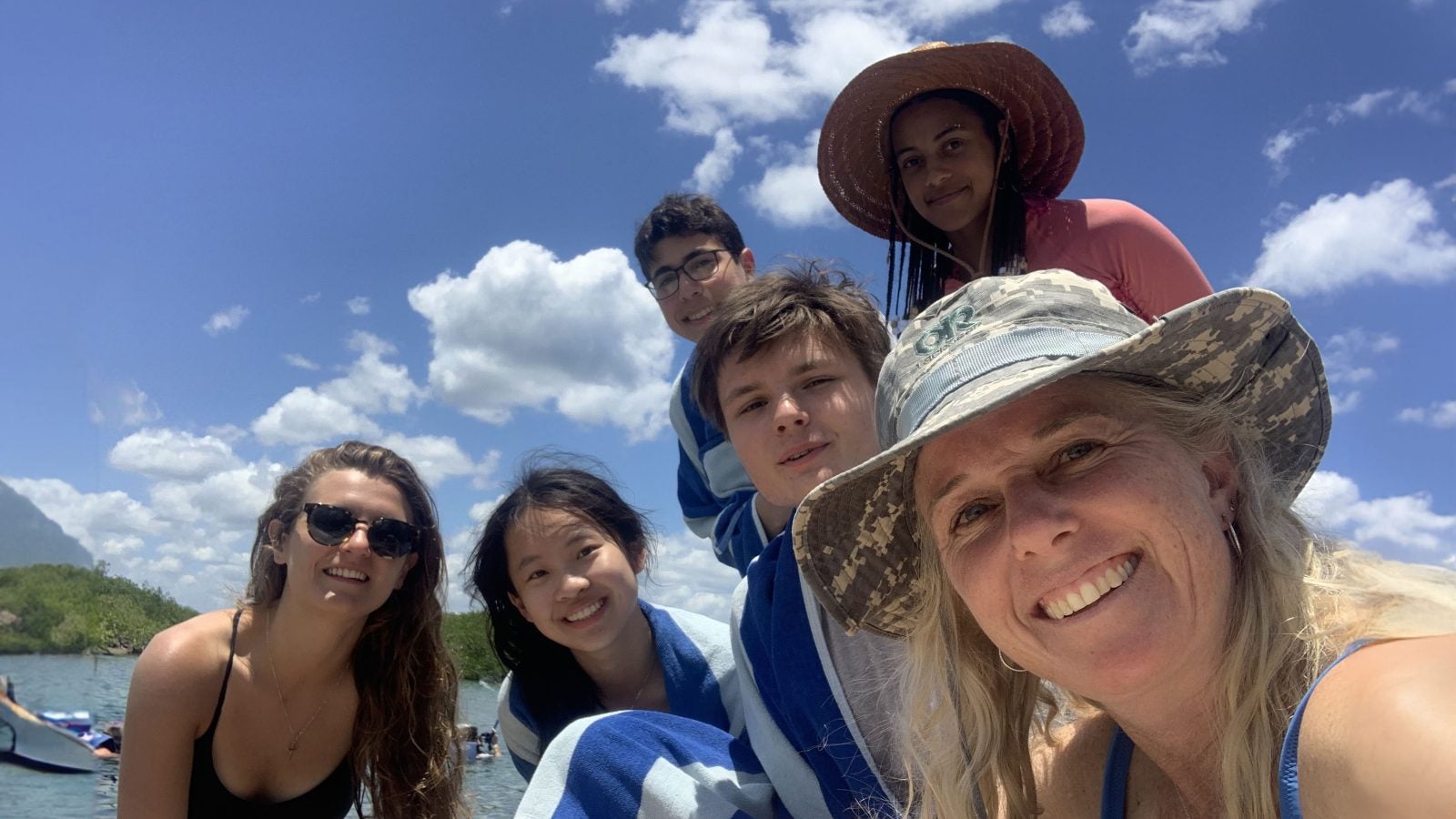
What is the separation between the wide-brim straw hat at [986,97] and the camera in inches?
127

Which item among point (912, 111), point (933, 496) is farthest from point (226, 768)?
point (912, 111)

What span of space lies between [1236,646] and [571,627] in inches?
99.2

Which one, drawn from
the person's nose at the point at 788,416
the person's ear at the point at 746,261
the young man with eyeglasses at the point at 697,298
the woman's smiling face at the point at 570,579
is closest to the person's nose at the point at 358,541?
the woman's smiling face at the point at 570,579

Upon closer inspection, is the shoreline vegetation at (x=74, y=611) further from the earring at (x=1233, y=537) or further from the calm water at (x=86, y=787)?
the earring at (x=1233, y=537)

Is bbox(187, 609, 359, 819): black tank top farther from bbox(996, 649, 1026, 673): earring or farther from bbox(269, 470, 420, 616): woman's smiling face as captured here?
bbox(996, 649, 1026, 673): earring

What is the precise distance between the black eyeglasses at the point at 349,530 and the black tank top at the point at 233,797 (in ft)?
1.94

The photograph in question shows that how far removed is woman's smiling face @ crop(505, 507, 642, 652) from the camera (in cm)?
344

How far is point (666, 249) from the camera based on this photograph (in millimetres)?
4613

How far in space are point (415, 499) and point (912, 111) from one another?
9.90 feet

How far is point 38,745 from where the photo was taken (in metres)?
21.0

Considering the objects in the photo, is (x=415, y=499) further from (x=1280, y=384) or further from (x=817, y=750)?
(x=1280, y=384)

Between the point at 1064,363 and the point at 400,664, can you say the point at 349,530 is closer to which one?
the point at 400,664

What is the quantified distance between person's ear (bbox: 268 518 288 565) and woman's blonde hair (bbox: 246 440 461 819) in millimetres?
28

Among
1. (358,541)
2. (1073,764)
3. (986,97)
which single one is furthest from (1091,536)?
(358,541)
